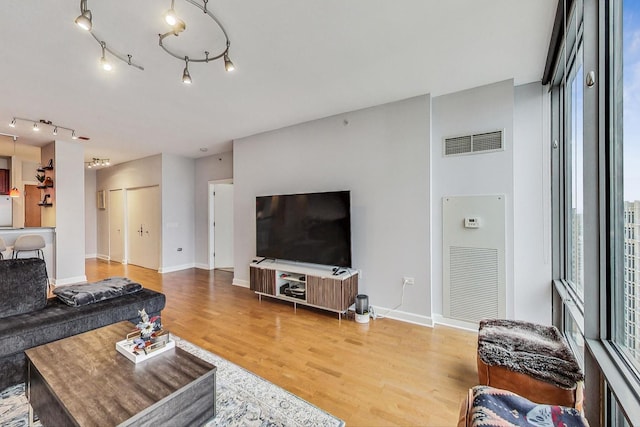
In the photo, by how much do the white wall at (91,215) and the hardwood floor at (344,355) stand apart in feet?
18.9

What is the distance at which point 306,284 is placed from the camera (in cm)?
338

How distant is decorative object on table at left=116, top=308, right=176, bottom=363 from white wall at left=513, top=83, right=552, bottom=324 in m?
3.17

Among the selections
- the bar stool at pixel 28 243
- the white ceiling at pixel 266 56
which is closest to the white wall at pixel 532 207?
the white ceiling at pixel 266 56

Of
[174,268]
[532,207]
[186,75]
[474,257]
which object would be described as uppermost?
[186,75]

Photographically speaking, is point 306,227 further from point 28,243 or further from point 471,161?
point 28,243

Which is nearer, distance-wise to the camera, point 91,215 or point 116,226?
point 116,226

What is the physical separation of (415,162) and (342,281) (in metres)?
1.64

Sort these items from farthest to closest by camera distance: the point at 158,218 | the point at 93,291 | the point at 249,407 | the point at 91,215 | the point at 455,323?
the point at 91,215 < the point at 158,218 < the point at 455,323 < the point at 93,291 < the point at 249,407

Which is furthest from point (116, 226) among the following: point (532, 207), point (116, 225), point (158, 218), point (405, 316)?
point (532, 207)

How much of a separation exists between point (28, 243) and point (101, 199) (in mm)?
3646

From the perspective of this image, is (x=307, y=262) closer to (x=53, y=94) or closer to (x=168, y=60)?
(x=168, y=60)

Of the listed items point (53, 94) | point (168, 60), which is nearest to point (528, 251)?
point (168, 60)

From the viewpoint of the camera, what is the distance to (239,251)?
4.72m

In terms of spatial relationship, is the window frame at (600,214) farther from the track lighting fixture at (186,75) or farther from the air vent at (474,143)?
the track lighting fixture at (186,75)
